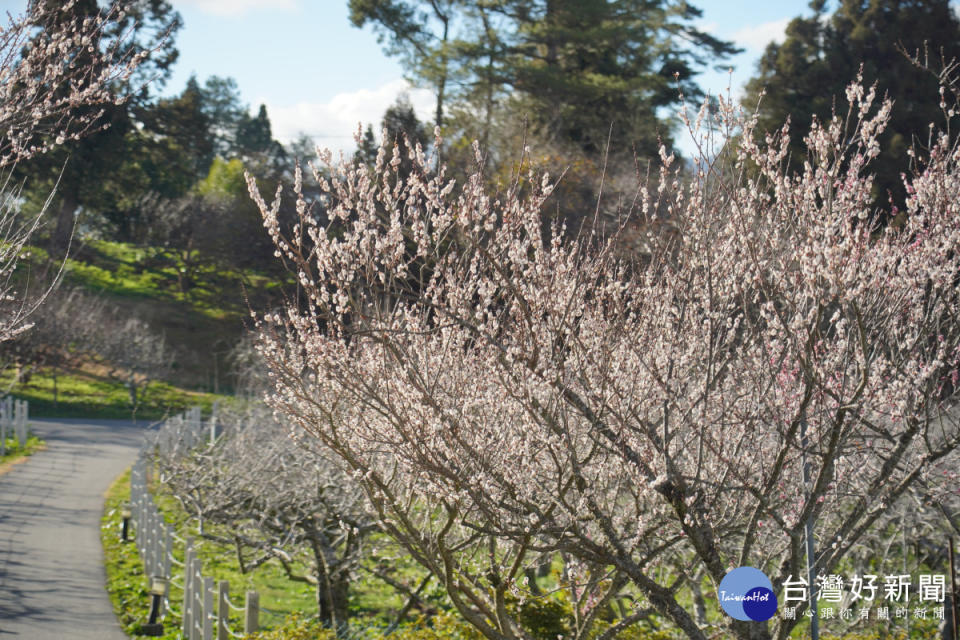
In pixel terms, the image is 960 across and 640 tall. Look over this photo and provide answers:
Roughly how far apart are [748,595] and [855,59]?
20866 mm

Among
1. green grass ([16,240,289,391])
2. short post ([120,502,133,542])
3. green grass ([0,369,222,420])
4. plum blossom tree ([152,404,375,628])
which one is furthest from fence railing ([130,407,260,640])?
green grass ([16,240,289,391])

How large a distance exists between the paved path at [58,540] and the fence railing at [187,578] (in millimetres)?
580

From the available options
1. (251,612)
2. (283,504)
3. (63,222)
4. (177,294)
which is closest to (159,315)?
(177,294)

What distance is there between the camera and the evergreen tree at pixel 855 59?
19.2 metres

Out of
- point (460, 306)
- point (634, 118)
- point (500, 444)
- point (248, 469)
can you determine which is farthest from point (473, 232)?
point (634, 118)

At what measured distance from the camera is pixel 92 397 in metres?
24.3

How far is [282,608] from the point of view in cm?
1033

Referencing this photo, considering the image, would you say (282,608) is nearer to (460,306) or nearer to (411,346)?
(411,346)

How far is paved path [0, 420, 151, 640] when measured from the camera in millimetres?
8281

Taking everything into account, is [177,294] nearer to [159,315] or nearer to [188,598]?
[159,315]

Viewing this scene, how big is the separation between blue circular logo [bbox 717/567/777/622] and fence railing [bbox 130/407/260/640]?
4.03 m

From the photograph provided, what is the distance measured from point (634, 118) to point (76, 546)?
1692 centimetres

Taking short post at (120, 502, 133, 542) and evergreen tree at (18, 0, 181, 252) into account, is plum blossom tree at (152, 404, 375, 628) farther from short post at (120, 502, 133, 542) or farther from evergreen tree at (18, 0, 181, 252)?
evergreen tree at (18, 0, 181, 252)

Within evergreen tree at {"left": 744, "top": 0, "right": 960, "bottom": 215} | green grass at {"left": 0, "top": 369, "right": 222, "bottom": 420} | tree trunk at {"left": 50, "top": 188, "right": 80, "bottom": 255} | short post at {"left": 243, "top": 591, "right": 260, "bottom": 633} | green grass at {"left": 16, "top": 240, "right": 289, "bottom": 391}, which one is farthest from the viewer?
tree trunk at {"left": 50, "top": 188, "right": 80, "bottom": 255}
